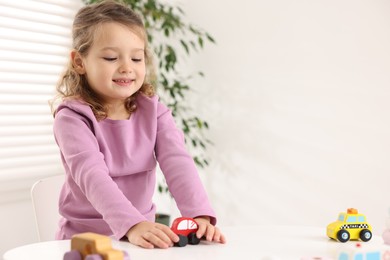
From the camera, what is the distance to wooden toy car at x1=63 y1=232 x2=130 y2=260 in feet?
2.21

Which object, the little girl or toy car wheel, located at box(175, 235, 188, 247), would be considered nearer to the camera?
toy car wheel, located at box(175, 235, 188, 247)

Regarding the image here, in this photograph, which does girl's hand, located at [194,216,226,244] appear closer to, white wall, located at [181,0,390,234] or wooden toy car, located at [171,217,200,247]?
wooden toy car, located at [171,217,200,247]

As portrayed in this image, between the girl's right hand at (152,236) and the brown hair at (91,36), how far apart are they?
16.8 inches

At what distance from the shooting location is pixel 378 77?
243cm

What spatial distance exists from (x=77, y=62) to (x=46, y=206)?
484mm

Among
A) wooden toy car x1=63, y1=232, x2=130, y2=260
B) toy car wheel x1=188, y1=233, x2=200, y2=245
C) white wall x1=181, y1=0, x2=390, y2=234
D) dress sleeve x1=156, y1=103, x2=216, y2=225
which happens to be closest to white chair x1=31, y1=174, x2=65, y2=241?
dress sleeve x1=156, y1=103, x2=216, y2=225

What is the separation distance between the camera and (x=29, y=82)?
241 centimetres

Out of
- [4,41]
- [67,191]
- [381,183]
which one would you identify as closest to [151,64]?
[67,191]

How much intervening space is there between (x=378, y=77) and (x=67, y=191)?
153cm

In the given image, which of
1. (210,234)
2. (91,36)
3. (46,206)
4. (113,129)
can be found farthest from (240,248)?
(46,206)

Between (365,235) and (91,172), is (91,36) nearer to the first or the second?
(91,172)

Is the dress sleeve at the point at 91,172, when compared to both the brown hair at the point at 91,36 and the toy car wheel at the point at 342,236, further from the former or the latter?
the toy car wheel at the point at 342,236

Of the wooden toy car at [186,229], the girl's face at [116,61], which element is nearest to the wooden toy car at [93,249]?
the wooden toy car at [186,229]

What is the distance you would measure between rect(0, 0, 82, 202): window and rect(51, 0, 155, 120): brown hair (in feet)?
2.89
